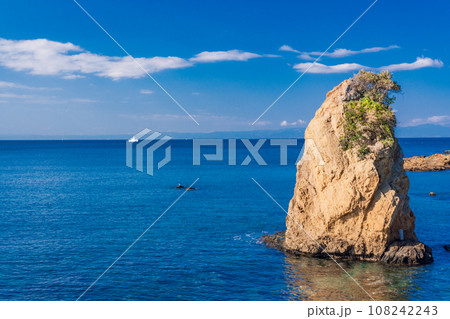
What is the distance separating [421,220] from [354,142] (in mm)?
17455

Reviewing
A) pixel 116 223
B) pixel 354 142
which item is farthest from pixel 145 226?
pixel 354 142

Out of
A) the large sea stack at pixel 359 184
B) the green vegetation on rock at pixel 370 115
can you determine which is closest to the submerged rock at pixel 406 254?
the large sea stack at pixel 359 184

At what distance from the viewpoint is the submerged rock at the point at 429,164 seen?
88.9 m

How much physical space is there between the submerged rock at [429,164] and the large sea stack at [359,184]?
66.0 meters

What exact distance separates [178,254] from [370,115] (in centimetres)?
1675

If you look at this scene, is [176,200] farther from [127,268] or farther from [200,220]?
[127,268]

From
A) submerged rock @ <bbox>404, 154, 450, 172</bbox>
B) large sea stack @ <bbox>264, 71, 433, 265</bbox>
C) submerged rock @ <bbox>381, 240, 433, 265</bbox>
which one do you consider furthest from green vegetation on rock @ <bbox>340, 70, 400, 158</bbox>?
submerged rock @ <bbox>404, 154, 450, 172</bbox>
